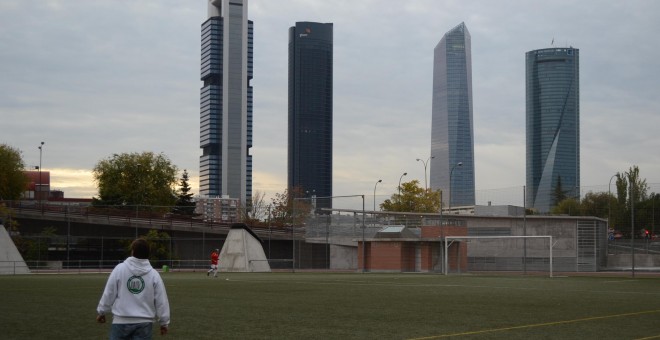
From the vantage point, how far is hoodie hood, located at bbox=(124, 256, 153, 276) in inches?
355

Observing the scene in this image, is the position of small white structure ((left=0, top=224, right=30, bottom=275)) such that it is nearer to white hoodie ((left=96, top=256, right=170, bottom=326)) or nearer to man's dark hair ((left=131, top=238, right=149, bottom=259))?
white hoodie ((left=96, top=256, right=170, bottom=326))

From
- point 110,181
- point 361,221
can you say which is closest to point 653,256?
point 361,221

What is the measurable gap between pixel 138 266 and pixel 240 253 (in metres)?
52.5

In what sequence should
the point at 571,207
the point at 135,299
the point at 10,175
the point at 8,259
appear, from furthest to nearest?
1. the point at 10,175
2. the point at 571,207
3. the point at 8,259
4. the point at 135,299

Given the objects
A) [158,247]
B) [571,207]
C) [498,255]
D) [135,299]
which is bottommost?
[498,255]

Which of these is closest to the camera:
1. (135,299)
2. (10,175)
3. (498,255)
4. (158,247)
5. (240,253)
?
(135,299)

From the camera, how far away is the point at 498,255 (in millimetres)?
64500

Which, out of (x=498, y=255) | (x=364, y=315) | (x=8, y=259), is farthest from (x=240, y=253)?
(x=364, y=315)

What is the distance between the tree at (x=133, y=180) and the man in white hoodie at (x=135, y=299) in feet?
342

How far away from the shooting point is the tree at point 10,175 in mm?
101375

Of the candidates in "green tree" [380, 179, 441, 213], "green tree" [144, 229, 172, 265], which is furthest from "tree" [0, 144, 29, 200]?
"green tree" [380, 179, 441, 213]

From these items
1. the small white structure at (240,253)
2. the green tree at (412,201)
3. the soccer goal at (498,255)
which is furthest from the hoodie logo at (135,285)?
the green tree at (412,201)

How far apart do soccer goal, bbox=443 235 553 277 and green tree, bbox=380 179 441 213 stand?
130ft

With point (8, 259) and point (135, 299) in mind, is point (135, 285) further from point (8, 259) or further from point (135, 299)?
point (8, 259)
